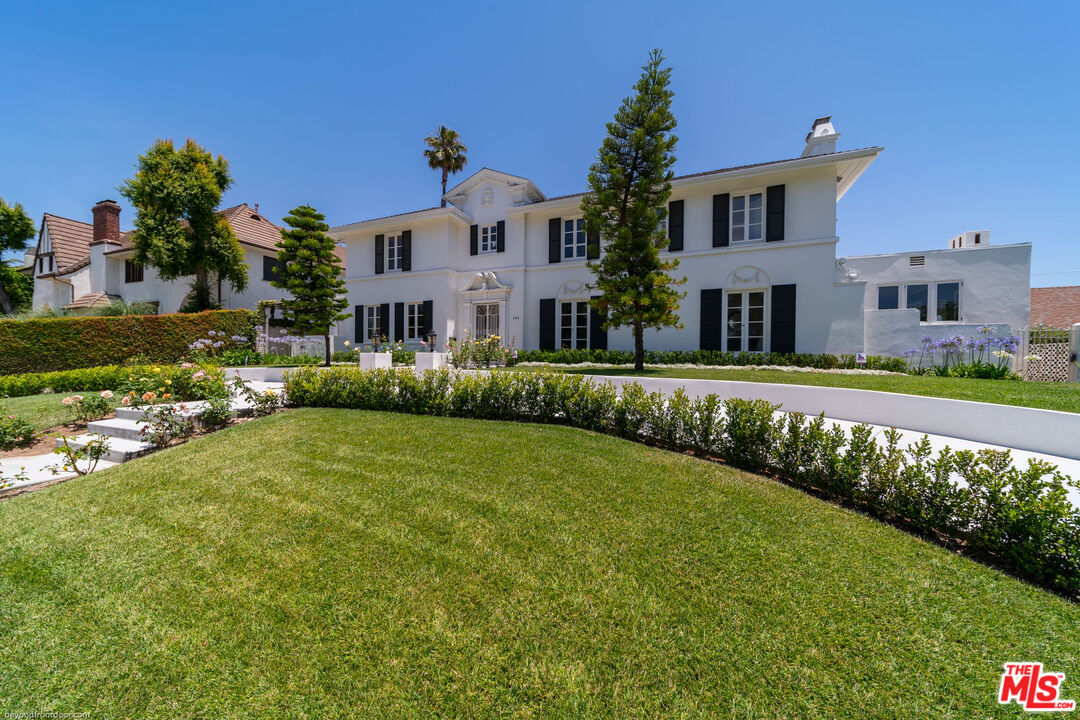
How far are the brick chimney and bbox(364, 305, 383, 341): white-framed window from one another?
1742cm

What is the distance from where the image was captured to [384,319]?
59.3ft

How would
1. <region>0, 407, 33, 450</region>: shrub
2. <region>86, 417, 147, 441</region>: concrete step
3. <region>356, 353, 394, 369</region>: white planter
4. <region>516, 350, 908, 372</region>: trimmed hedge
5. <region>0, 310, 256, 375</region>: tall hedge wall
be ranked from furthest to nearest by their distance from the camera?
<region>0, 310, 256, 375</region>: tall hedge wall < <region>516, 350, 908, 372</region>: trimmed hedge < <region>356, 353, 394, 369</region>: white planter < <region>86, 417, 147, 441</region>: concrete step < <region>0, 407, 33, 450</region>: shrub

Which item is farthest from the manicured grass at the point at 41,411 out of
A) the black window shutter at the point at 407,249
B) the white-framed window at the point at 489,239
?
the white-framed window at the point at 489,239

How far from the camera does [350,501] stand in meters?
3.56

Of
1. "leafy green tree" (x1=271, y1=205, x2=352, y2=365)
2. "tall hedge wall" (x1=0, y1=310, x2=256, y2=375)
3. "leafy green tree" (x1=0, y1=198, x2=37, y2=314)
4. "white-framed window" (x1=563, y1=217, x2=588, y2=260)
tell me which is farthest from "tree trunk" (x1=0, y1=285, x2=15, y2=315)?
"white-framed window" (x1=563, y1=217, x2=588, y2=260)

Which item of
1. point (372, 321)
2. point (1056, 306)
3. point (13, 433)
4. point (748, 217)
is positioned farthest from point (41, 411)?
point (1056, 306)

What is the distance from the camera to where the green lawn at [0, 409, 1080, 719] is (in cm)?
190

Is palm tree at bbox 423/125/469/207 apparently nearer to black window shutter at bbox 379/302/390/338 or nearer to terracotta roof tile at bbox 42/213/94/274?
black window shutter at bbox 379/302/390/338

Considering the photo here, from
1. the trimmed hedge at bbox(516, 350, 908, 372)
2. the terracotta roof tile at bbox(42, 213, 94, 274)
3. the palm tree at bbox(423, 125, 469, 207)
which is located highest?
the palm tree at bbox(423, 125, 469, 207)

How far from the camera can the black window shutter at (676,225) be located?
45.0 ft

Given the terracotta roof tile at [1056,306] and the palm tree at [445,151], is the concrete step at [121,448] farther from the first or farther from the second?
the terracotta roof tile at [1056,306]

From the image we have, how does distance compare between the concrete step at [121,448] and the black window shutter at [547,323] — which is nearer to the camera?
the concrete step at [121,448]

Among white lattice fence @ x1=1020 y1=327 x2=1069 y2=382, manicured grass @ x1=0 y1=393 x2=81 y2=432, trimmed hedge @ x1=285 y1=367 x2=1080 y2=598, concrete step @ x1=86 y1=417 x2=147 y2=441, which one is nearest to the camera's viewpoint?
trimmed hedge @ x1=285 y1=367 x2=1080 y2=598

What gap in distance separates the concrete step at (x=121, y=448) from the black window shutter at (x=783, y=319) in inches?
597
